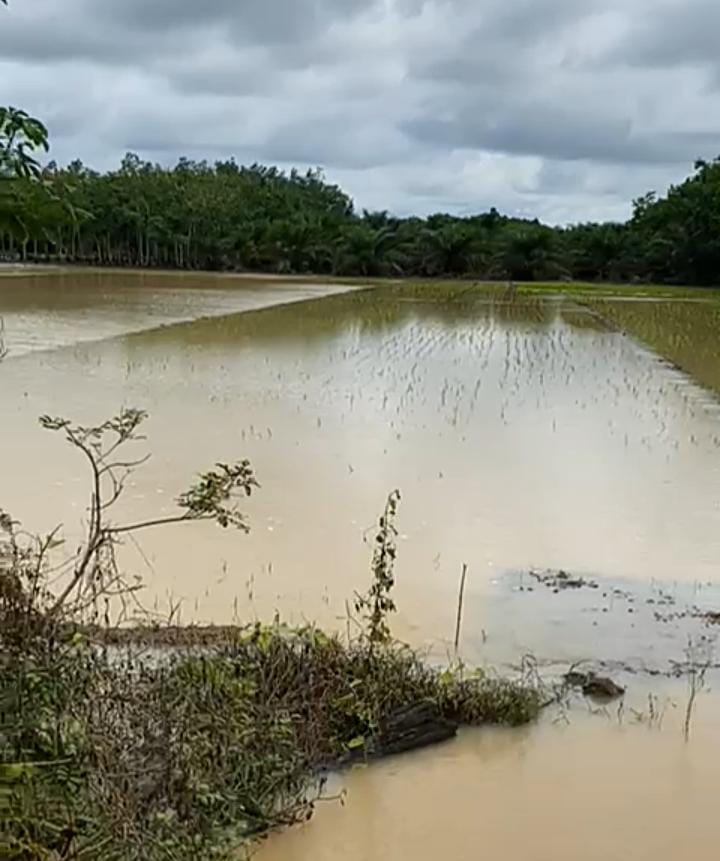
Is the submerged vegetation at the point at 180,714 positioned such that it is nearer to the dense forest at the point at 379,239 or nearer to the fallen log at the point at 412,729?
the fallen log at the point at 412,729

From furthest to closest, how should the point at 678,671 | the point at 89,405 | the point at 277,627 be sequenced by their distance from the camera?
the point at 89,405, the point at 678,671, the point at 277,627

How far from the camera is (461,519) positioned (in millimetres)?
6984

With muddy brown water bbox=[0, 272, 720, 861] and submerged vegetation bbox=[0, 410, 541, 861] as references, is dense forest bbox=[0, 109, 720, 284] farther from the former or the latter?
submerged vegetation bbox=[0, 410, 541, 861]

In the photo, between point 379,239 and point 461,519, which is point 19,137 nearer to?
point 461,519

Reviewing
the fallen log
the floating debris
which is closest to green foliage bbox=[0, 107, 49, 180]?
the fallen log

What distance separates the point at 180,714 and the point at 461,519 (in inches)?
153

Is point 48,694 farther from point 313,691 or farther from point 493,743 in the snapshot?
point 493,743

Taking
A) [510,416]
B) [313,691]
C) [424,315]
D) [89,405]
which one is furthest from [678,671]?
[424,315]

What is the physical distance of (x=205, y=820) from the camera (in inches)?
117

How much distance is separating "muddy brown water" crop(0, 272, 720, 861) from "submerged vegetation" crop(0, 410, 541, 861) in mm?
173

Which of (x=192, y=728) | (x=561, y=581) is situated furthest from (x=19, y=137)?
(x=561, y=581)

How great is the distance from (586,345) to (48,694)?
1747 cm

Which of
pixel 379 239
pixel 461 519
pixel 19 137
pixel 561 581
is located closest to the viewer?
pixel 19 137

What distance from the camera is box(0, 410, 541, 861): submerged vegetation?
2.65 meters
